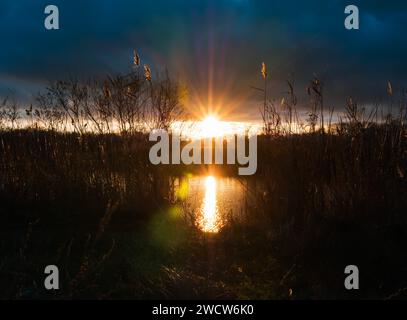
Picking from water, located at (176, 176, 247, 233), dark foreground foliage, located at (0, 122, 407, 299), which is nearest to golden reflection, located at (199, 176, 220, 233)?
water, located at (176, 176, 247, 233)

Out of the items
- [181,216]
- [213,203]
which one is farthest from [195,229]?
[213,203]

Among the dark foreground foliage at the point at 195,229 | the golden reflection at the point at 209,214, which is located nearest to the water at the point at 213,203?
the golden reflection at the point at 209,214

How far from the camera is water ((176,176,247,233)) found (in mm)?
4910

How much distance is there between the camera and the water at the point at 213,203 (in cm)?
491

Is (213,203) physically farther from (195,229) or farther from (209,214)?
(195,229)

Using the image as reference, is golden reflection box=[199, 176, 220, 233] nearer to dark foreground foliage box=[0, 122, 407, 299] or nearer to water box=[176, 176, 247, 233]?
water box=[176, 176, 247, 233]

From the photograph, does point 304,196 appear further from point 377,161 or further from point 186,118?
point 186,118

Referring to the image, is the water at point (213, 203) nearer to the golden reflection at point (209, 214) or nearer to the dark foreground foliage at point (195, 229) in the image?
the golden reflection at point (209, 214)

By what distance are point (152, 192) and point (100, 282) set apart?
2410mm

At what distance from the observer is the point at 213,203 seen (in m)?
6.40

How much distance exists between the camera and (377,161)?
14.3ft

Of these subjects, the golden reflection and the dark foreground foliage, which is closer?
the dark foreground foliage

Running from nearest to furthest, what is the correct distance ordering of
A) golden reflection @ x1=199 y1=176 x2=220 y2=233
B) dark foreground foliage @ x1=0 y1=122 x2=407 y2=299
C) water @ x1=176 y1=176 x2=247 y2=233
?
dark foreground foliage @ x1=0 y1=122 x2=407 y2=299 < golden reflection @ x1=199 y1=176 x2=220 y2=233 < water @ x1=176 y1=176 x2=247 y2=233
